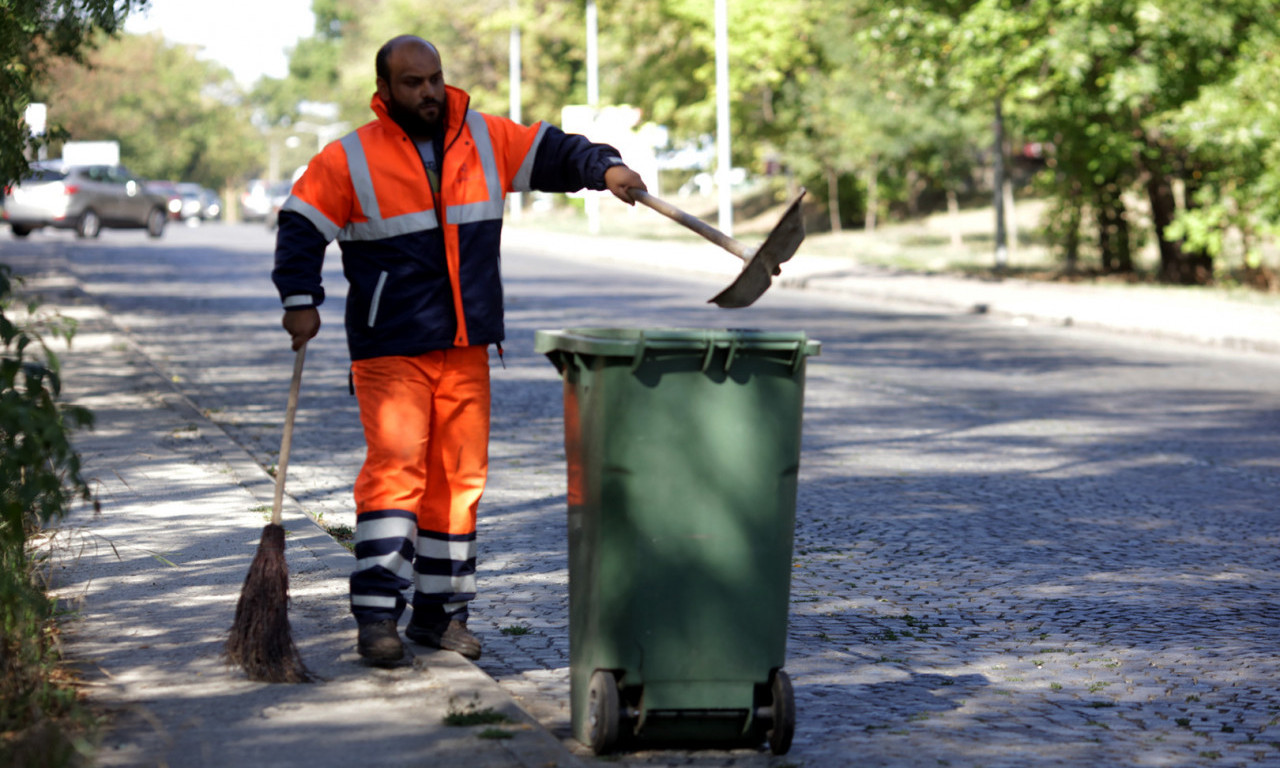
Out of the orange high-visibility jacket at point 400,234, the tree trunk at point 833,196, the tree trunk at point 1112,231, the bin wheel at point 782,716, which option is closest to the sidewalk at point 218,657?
the bin wheel at point 782,716

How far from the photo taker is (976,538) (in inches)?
277

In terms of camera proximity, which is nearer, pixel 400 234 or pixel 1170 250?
pixel 400 234

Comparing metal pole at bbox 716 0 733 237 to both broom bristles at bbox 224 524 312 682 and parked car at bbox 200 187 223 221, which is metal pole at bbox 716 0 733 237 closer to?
broom bristles at bbox 224 524 312 682

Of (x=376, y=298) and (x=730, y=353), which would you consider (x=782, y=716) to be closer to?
(x=730, y=353)

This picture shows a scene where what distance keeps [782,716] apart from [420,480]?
1.34 m

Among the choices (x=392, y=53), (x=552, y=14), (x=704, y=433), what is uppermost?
(x=552, y=14)

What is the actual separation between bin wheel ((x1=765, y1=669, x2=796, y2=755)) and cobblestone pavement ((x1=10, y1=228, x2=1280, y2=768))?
0.08m

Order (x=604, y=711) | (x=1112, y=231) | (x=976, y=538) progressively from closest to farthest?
(x=604, y=711) < (x=976, y=538) < (x=1112, y=231)

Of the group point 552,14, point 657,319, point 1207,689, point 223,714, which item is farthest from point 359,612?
point 552,14

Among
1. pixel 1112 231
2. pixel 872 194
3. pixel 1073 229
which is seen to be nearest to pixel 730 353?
pixel 1073 229

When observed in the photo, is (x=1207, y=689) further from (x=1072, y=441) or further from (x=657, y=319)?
(x=657, y=319)

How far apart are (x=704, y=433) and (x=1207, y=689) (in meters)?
1.89

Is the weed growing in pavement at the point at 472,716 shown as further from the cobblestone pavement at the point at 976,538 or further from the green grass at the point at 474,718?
the cobblestone pavement at the point at 976,538

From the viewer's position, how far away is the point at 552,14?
56969 millimetres
